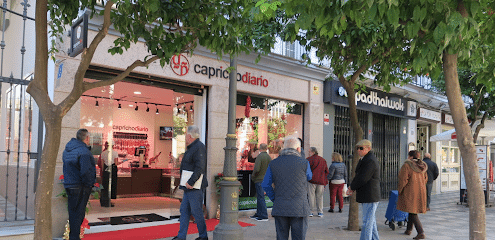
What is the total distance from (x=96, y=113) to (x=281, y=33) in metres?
4.97

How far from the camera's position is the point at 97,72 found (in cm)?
829

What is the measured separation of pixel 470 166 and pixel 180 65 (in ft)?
21.2

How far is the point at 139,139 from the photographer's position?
15594mm

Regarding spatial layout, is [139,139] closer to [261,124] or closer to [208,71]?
[261,124]

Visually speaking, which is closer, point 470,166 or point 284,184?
point 470,166

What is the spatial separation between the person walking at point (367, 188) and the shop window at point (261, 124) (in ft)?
15.4

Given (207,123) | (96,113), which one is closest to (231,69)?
(207,123)

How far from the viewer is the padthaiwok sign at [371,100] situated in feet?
43.5

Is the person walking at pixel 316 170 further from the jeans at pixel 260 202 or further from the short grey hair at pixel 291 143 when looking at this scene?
the short grey hair at pixel 291 143

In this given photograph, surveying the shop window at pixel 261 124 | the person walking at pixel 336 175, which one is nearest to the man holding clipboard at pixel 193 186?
the shop window at pixel 261 124

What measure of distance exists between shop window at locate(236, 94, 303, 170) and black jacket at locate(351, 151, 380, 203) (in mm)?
4707

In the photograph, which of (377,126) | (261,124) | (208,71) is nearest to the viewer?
(208,71)

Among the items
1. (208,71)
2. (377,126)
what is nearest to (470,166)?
(208,71)

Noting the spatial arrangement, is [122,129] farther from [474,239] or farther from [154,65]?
[474,239]
